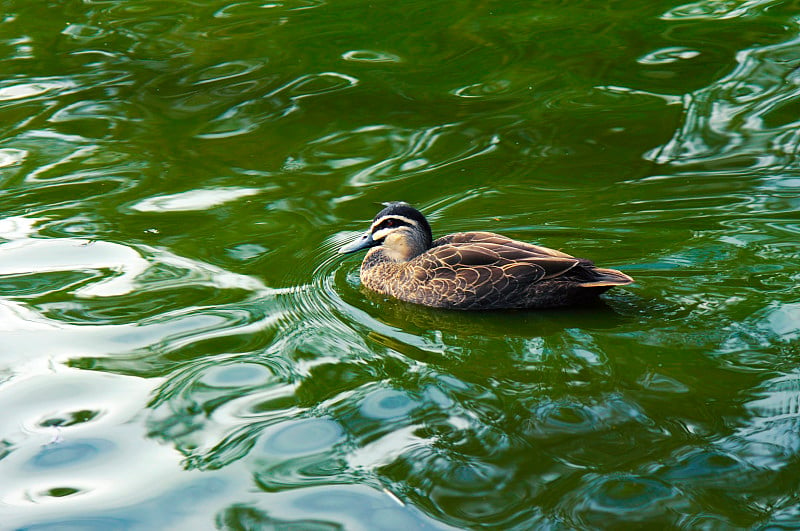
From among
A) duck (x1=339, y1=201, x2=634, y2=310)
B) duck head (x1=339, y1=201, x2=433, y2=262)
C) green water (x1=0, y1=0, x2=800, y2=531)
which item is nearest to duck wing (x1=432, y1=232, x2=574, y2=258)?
duck (x1=339, y1=201, x2=634, y2=310)

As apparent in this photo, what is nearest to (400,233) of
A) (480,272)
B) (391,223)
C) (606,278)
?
(391,223)

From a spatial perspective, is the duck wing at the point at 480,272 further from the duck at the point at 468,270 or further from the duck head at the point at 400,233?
the duck head at the point at 400,233

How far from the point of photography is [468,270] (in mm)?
6922

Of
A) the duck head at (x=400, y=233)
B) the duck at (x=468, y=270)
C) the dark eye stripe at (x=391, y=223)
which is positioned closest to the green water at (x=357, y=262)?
the duck at (x=468, y=270)

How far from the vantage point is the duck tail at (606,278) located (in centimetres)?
649

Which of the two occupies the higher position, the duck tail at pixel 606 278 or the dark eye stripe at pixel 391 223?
the dark eye stripe at pixel 391 223

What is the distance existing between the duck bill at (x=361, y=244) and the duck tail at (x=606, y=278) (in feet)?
5.61

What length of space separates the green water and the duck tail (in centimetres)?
24

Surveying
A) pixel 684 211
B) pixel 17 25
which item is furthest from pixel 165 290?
pixel 17 25

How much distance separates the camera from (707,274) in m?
6.99

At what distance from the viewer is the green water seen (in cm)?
496

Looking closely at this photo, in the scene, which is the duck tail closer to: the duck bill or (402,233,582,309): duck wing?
(402,233,582,309): duck wing

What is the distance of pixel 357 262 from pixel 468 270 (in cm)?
141

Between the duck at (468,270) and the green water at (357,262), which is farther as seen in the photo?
the duck at (468,270)
